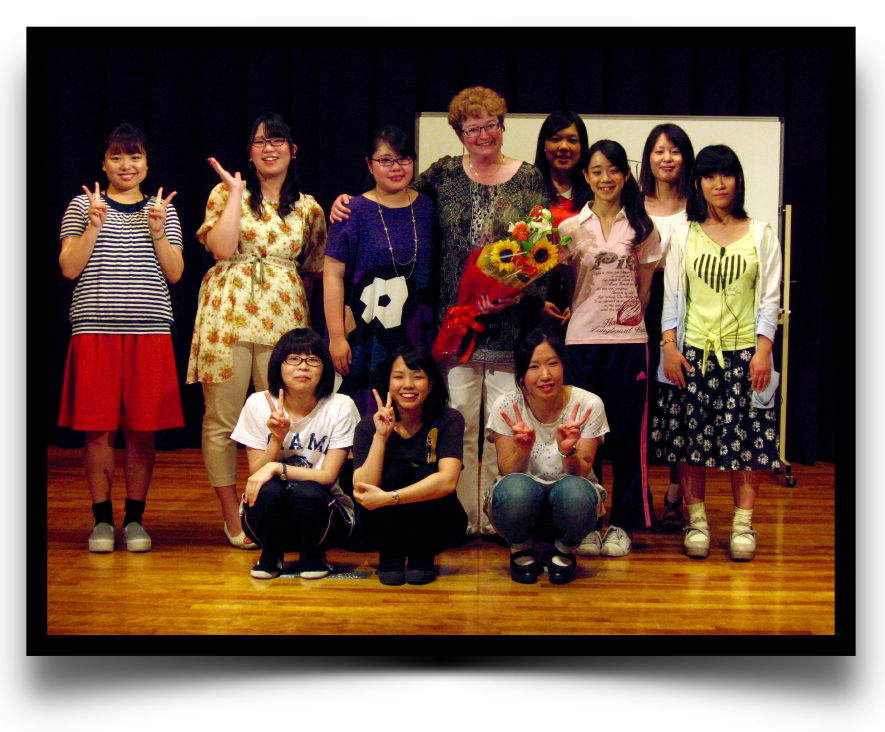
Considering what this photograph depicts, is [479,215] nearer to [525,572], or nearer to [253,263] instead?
[253,263]

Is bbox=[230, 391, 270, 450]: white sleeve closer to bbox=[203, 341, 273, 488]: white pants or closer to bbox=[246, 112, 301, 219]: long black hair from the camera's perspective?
bbox=[203, 341, 273, 488]: white pants

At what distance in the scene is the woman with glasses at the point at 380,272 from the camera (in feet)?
9.69

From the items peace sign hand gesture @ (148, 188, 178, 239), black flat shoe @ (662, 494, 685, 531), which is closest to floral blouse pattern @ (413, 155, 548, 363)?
peace sign hand gesture @ (148, 188, 178, 239)

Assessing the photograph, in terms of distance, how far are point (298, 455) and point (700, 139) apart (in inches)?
68.8

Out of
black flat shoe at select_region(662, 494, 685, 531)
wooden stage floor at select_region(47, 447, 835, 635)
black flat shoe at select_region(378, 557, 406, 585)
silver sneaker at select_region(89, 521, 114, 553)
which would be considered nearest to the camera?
wooden stage floor at select_region(47, 447, 835, 635)

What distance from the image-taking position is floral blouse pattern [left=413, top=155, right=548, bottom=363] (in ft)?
9.78

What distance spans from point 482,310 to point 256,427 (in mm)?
830

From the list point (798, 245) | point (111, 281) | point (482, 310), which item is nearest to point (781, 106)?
point (798, 245)

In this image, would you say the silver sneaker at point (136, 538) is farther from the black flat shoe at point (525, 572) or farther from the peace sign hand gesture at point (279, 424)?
the black flat shoe at point (525, 572)

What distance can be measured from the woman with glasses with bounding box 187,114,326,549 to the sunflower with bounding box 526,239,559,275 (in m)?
0.75

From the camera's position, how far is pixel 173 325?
3.13 metres

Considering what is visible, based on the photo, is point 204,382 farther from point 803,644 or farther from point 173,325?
point 803,644

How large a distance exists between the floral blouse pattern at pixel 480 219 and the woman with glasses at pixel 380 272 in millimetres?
54

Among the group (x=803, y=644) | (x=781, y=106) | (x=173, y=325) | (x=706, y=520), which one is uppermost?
(x=781, y=106)
